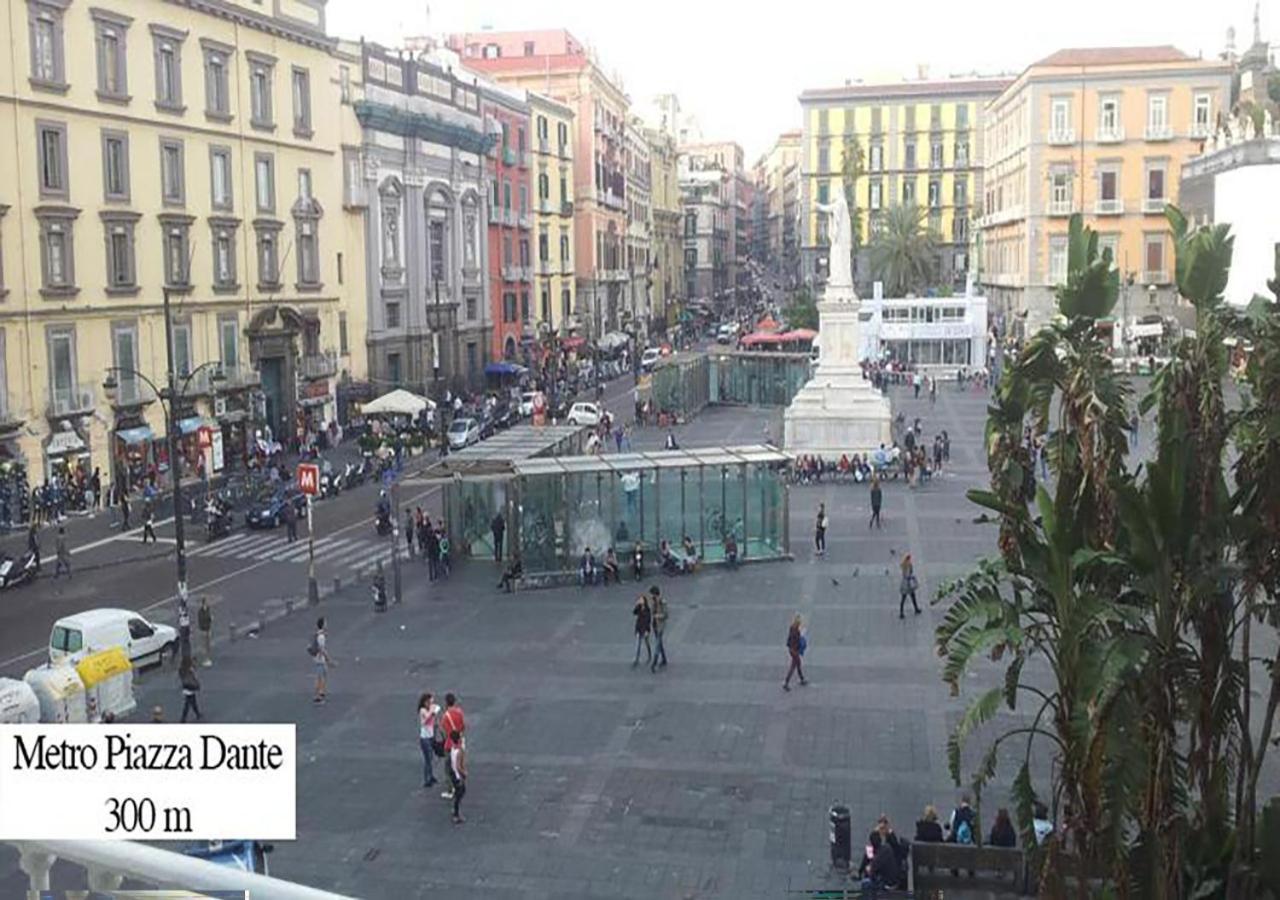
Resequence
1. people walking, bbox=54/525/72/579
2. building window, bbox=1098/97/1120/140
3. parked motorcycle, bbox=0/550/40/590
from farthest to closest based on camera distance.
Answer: building window, bbox=1098/97/1120/140
people walking, bbox=54/525/72/579
parked motorcycle, bbox=0/550/40/590

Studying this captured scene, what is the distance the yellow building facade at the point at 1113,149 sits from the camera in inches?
3253

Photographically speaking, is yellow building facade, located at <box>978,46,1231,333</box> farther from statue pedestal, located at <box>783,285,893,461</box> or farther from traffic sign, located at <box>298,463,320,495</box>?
traffic sign, located at <box>298,463,320,495</box>

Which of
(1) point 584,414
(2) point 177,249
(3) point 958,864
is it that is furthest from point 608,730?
(1) point 584,414

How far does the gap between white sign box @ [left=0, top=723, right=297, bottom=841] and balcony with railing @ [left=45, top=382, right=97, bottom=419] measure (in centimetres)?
4014

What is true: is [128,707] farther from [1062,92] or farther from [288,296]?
[1062,92]

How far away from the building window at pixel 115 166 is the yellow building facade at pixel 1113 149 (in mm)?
55953

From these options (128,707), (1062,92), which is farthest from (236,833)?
(1062,92)

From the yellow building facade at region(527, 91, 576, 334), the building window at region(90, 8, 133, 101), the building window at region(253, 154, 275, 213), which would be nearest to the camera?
the building window at region(90, 8, 133, 101)

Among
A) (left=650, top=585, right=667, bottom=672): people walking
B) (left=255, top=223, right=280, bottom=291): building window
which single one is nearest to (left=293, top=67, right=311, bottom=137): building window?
(left=255, top=223, right=280, bottom=291): building window

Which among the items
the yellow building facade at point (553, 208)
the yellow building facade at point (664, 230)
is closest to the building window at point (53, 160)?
the yellow building facade at point (553, 208)

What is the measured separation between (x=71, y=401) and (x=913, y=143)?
93403 mm

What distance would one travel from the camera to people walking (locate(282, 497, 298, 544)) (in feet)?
124

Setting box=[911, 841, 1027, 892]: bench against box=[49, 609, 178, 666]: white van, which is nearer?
box=[911, 841, 1027, 892]: bench

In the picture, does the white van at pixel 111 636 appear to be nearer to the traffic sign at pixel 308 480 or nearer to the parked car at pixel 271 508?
the traffic sign at pixel 308 480
